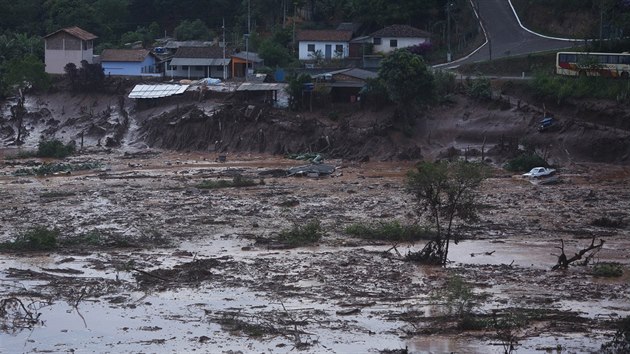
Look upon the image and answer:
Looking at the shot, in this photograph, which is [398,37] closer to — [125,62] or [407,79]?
[407,79]

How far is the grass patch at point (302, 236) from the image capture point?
33.2 metres

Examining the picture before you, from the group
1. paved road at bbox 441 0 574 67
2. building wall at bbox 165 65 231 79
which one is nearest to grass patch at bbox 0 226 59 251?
building wall at bbox 165 65 231 79

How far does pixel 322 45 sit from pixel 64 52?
1644 cm

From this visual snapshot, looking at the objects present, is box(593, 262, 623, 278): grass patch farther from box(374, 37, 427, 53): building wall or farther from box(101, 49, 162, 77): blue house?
box(101, 49, 162, 77): blue house

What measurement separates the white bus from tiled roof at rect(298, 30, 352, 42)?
16524mm

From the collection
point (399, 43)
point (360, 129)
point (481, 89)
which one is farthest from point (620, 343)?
point (399, 43)

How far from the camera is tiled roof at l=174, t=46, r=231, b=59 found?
212 ft

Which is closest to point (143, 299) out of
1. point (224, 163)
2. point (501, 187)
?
point (501, 187)

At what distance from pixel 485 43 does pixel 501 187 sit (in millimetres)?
23074

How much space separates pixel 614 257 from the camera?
31.2 metres

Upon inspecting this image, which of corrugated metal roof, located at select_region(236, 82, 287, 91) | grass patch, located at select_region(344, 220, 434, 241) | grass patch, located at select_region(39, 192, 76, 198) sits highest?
corrugated metal roof, located at select_region(236, 82, 287, 91)

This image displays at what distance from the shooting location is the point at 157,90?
60312 mm

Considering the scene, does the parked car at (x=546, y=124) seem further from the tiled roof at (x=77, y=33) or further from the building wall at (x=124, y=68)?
the tiled roof at (x=77, y=33)

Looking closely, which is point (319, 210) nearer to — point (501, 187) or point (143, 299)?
point (501, 187)
